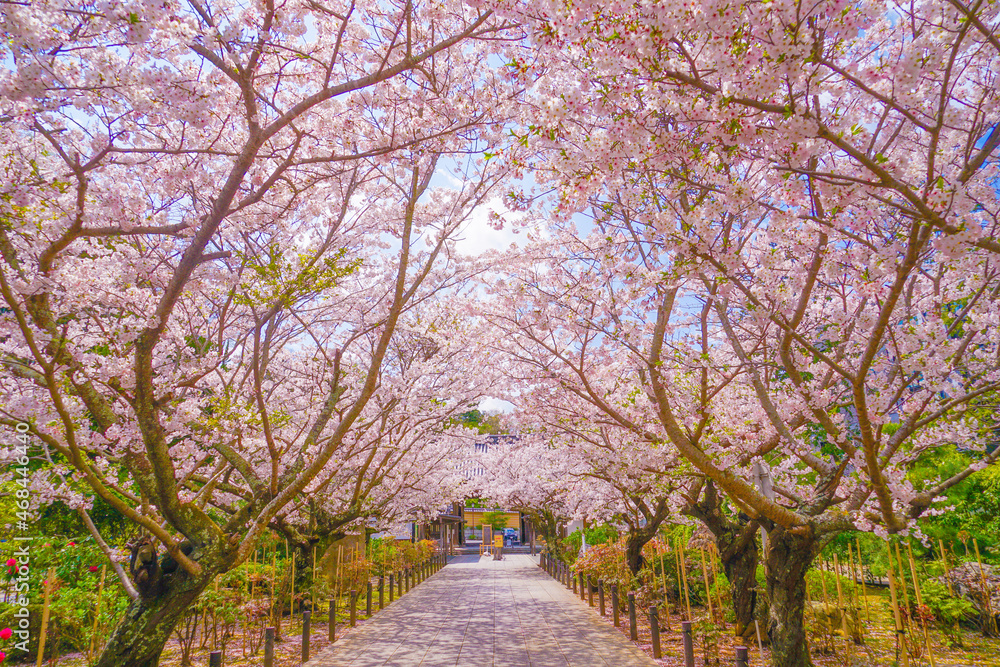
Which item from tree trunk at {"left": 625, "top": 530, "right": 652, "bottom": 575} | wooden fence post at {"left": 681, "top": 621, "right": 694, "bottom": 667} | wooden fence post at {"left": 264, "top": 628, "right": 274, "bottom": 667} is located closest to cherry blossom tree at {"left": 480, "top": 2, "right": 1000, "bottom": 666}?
wooden fence post at {"left": 681, "top": 621, "right": 694, "bottom": 667}

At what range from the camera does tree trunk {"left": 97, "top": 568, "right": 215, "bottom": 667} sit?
3928mm

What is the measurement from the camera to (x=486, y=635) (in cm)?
916

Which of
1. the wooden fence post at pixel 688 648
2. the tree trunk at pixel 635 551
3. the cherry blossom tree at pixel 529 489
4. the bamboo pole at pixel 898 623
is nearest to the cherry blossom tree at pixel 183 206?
the wooden fence post at pixel 688 648

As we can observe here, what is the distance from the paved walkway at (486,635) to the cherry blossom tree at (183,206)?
4.00 metres

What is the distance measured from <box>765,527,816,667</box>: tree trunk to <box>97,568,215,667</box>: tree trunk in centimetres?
542

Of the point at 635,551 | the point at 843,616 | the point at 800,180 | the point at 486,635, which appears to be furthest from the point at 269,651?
the point at 635,551

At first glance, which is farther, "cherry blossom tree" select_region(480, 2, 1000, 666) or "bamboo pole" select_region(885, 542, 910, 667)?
"bamboo pole" select_region(885, 542, 910, 667)

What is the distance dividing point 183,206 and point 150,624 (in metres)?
3.55

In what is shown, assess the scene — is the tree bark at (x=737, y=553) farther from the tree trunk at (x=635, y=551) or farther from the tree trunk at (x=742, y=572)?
the tree trunk at (x=635, y=551)

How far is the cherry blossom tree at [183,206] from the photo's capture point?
11.0ft

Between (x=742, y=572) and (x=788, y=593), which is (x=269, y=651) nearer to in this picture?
(x=788, y=593)

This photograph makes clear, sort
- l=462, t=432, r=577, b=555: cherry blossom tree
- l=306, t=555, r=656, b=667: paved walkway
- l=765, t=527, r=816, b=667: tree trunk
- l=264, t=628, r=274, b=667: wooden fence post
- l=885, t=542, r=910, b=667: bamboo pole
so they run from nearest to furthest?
l=765, t=527, r=816, b=667: tree trunk, l=885, t=542, r=910, b=667: bamboo pole, l=264, t=628, r=274, b=667: wooden fence post, l=306, t=555, r=656, b=667: paved walkway, l=462, t=432, r=577, b=555: cherry blossom tree

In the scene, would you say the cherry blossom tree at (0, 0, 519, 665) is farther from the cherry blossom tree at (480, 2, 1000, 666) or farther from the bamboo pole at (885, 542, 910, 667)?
the bamboo pole at (885, 542, 910, 667)

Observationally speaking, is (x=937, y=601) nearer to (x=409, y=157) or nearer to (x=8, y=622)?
(x=409, y=157)
